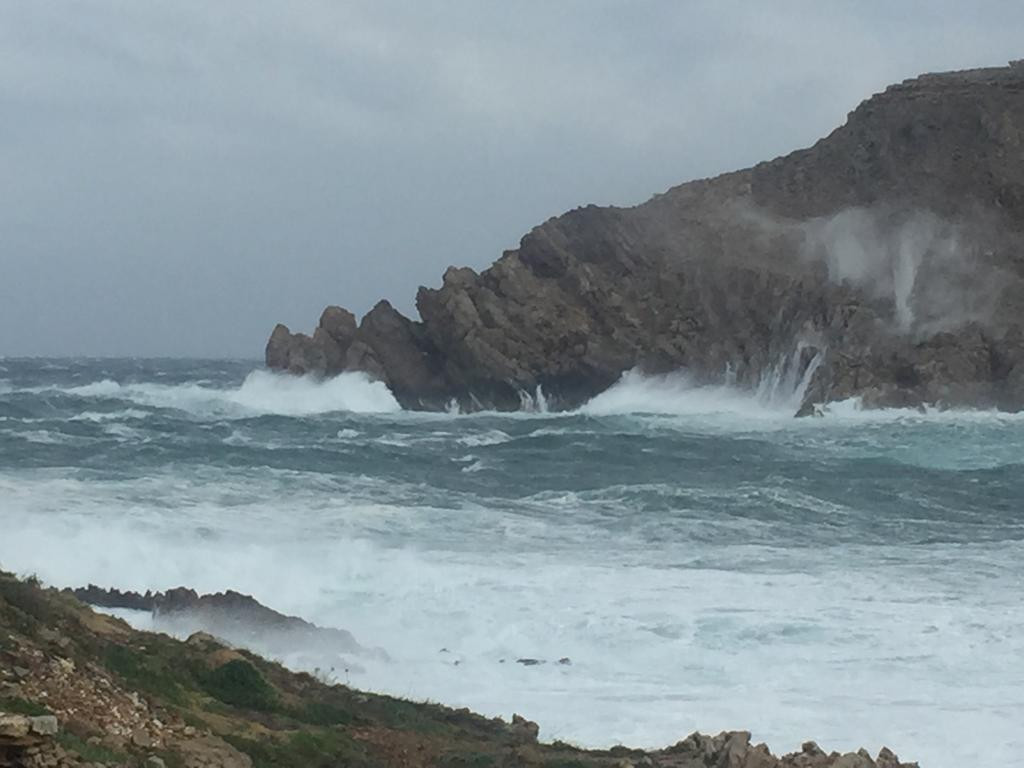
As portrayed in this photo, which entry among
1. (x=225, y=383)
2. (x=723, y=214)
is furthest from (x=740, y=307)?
(x=225, y=383)

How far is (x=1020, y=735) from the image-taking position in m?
10.8

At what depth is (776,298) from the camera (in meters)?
61.8

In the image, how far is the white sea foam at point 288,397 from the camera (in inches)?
2180

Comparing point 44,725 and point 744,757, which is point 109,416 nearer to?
point 744,757

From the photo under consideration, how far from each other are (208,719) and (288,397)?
51589mm

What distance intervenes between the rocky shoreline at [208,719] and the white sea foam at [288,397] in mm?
43253

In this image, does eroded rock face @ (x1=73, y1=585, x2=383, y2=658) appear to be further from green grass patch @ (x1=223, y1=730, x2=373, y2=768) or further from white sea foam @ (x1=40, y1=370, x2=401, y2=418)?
white sea foam @ (x1=40, y1=370, x2=401, y2=418)

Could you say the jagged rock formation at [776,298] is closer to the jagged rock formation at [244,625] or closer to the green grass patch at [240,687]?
the jagged rock formation at [244,625]

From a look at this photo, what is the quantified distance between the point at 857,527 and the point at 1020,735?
11704 millimetres

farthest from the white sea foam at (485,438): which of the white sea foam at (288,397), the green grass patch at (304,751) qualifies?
the green grass patch at (304,751)

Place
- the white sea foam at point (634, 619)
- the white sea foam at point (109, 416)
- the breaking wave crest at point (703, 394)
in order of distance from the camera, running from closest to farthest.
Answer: the white sea foam at point (634, 619) < the white sea foam at point (109, 416) < the breaking wave crest at point (703, 394)

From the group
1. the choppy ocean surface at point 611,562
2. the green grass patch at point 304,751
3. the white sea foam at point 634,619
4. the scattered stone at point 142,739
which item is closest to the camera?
the scattered stone at point 142,739

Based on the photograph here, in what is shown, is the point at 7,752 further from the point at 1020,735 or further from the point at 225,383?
the point at 225,383

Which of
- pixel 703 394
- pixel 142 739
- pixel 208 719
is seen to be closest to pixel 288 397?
pixel 703 394
